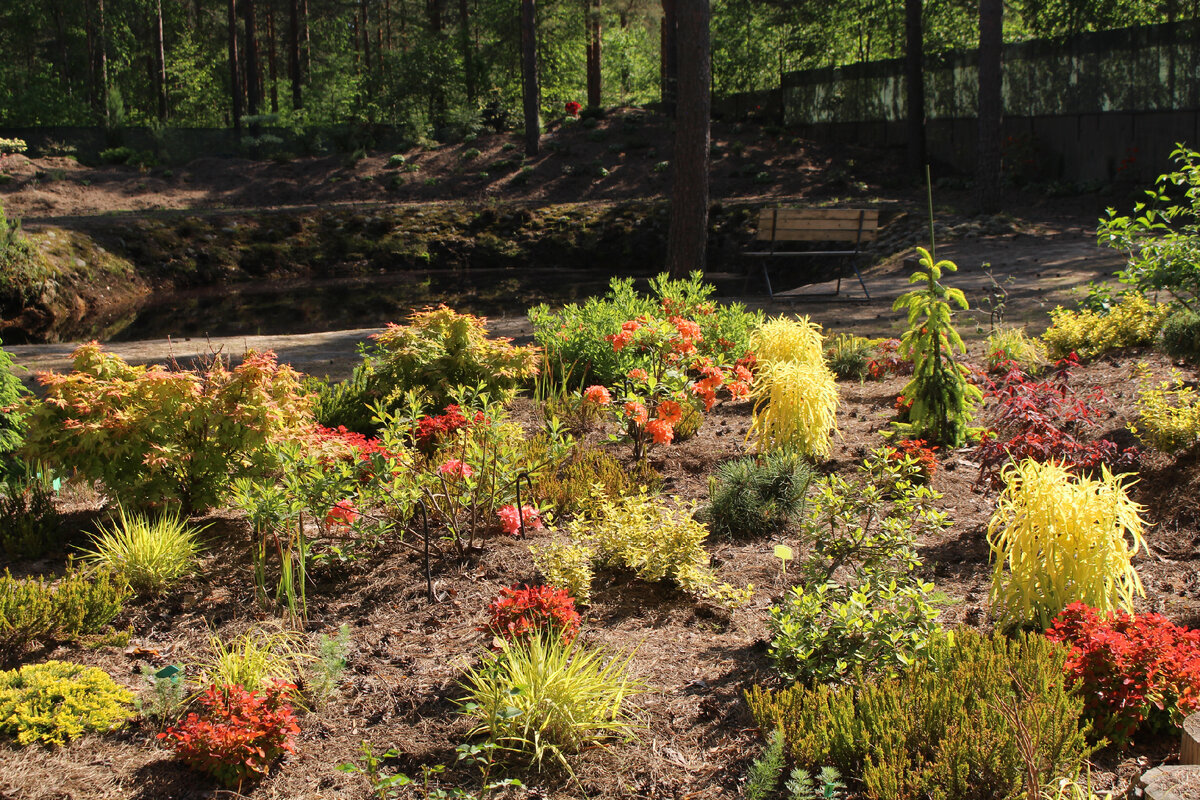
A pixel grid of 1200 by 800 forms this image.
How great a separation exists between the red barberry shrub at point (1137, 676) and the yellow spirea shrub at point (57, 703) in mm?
3004

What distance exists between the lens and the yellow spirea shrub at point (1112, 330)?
20.1 feet

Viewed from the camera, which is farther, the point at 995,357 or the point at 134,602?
the point at 995,357

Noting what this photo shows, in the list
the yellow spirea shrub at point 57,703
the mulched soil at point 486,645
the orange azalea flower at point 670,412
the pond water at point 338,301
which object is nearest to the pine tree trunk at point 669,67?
the pond water at point 338,301

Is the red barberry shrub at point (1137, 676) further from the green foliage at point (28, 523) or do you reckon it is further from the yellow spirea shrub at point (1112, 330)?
the green foliage at point (28, 523)

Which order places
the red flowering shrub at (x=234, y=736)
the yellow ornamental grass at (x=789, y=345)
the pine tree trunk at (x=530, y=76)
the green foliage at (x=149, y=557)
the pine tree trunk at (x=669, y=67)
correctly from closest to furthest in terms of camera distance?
the red flowering shrub at (x=234, y=736), the green foliage at (x=149, y=557), the yellow ornamental grass at (x=789, y=345), the pine tree trunk at (x=530, y=76), the pine tree trunk at (x=669, y=67)

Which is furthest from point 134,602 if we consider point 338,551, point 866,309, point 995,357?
point 866,309

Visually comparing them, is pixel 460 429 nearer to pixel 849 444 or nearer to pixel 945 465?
pixel 849 444

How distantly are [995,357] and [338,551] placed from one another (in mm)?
4455

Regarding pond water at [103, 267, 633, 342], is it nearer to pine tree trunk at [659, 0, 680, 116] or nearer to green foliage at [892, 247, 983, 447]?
green foliage at [892, 247, 983, 447]

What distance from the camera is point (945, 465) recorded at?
495 centimetres

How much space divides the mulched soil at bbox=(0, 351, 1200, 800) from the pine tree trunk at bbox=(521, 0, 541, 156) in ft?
62.5

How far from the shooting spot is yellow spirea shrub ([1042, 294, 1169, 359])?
6125mm

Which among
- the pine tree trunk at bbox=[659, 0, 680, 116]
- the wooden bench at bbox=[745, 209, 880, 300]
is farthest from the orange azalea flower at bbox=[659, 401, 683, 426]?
the pine tree trunk at bbox=[659, 0, 680, 116]

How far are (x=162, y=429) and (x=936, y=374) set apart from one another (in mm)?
4004
